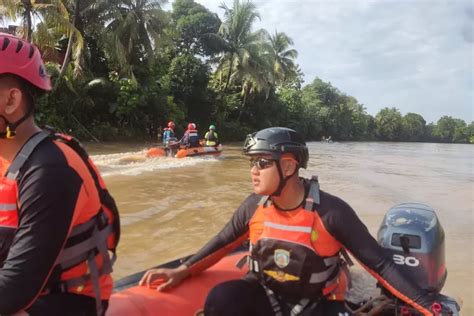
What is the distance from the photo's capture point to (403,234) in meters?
2.43

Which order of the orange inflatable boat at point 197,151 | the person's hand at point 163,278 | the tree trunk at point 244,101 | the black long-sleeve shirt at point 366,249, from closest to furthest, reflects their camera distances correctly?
1. the black long-sleeve shirt at point 366,249
2. the person's hand at point 163,278
3. the orange inflatable boat at point 197,151
4. the tree trunk at point 244,101

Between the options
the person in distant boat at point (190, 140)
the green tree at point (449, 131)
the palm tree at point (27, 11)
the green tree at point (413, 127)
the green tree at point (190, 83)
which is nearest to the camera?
the palm tree at point (27, 11)

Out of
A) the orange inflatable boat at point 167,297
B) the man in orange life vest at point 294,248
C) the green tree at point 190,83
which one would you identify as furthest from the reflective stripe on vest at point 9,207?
the green tree at point 190,83

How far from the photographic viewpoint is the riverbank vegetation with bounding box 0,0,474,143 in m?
14.9

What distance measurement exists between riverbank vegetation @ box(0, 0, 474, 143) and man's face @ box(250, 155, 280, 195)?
1096 cm

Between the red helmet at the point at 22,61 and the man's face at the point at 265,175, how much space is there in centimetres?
93

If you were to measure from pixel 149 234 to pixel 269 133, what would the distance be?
3678 millimetres

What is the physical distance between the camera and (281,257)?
193 centimetres

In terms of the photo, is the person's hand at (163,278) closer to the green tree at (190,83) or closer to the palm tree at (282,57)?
the green tree at (190,83)

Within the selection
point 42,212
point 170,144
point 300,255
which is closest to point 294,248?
point 300,255

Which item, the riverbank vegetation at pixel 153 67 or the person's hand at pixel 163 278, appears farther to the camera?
the riverbank vegetation at pixel 153 67

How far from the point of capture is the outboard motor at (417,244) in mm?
2260

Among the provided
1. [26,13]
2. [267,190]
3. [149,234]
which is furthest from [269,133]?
[26,13]

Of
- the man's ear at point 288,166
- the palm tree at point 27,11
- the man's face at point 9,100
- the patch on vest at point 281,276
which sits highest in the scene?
the palm tree at point 27,11
